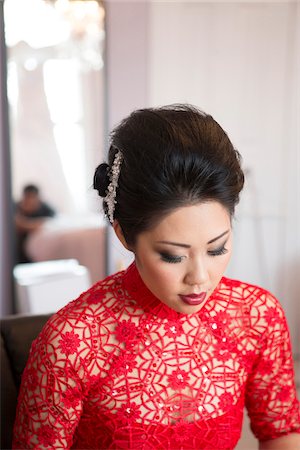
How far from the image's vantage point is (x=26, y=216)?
330cm

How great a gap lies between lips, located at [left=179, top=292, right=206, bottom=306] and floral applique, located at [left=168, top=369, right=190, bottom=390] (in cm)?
22

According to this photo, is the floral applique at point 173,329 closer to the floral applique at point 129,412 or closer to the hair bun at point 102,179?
the floral applique at point 129,412

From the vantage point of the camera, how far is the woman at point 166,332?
108cm

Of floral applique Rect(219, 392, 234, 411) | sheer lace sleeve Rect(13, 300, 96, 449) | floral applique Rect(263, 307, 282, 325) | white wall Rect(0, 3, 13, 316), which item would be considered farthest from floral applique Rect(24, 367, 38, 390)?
white wall Rect(0, 3, 13, 316)

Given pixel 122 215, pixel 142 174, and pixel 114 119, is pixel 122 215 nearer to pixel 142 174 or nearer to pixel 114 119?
pixel 142 174

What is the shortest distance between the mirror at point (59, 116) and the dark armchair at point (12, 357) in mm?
1673

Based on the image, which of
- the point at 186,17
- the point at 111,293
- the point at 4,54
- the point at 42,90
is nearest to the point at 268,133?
the point at 186,17

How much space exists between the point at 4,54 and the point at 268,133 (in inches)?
64.5

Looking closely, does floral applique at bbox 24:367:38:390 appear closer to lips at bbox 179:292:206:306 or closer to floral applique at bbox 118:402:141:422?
floral applique at bbox 118:402:141:422

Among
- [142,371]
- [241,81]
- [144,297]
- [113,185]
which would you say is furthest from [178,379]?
[241,81]

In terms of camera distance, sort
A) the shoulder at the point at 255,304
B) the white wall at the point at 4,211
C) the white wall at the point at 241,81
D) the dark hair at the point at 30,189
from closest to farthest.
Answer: the shoulder at the point at 255,304
the white wall at the point at 4,211
the dark hair at the point at 30,189
the white wall at the point at 241,81

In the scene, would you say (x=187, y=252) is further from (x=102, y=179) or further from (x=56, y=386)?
(x=56, y=386)

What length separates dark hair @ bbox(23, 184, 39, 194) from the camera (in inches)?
Result: 129

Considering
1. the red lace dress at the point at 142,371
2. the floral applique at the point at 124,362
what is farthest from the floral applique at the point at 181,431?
the floral applique at the point at 124,362
